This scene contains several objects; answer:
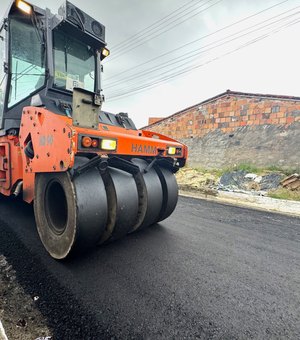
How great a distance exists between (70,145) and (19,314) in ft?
4.05

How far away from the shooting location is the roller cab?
1985mm

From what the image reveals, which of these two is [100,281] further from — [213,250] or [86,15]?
[86,15]

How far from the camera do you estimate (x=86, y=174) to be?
2139 millimetres

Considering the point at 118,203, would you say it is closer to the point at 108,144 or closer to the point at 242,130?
the point at 108,144

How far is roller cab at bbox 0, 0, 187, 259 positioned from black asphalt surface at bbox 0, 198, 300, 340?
0.25 metres

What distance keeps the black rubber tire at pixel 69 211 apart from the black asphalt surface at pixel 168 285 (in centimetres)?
23

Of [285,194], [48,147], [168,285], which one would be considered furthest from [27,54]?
[285,194]

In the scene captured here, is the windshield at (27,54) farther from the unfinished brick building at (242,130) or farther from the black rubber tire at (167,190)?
the unfinished brick building at (242,130)

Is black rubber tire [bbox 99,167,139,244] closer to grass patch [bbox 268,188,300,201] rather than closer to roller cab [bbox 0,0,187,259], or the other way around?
roller cab [bbox 0,0,187,259]

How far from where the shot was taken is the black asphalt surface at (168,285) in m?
1.47

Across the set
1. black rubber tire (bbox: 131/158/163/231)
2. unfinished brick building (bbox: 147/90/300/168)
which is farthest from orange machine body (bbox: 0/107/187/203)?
unfinished brick building (bbox: 147/90/300/168)

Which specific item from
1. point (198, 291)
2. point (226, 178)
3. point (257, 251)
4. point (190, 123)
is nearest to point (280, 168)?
point (226, 178)

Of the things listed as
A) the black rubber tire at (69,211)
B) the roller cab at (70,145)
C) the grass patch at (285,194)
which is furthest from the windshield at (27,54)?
the grass patch at (285,194)

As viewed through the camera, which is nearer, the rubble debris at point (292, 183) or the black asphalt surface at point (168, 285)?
the black asphalt surface at point (168, 285)
